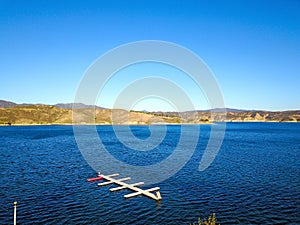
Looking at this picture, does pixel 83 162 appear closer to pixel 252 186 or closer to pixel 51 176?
pixel 51 176

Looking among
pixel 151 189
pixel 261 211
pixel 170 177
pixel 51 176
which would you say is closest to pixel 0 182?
pixel 51 176

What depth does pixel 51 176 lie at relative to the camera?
39969mm

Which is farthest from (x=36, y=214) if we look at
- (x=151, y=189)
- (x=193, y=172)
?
(x=193, y=172)

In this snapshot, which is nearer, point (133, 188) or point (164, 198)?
point (164, 198)

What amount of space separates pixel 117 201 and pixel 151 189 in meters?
4.85

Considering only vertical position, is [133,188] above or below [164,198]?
above

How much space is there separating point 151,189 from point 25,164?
93.0 feet

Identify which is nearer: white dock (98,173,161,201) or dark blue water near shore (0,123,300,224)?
dark blue water near shore (0,123,300,224)

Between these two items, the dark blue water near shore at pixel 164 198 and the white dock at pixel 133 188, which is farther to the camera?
the white dock at pixel 133 188

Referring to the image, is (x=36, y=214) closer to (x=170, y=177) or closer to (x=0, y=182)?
(x=0, y=182)

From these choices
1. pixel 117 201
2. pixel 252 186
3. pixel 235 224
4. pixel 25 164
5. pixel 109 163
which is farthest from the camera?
pixel 109 163

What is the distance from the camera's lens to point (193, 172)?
43969mm

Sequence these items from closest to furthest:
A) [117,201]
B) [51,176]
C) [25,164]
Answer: [117,201]
[51,176]
[25,164]

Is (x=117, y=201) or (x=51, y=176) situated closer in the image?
(x=117, y=201)
